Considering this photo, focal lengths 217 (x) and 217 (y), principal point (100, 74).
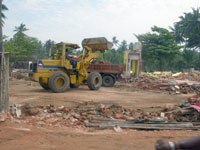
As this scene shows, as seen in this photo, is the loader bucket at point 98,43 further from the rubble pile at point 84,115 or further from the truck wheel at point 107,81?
the rubble pile at point 84,115

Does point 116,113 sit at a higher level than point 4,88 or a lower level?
lower

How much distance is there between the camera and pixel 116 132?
5637 mm

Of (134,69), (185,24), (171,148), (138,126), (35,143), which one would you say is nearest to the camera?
(171,148)

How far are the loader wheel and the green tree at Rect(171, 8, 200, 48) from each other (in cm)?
3182

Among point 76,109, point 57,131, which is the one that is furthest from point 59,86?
point 57,131

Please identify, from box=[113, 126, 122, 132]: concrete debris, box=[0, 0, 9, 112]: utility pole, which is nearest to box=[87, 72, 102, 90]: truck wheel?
box=[0, 0, 9, 112]: utility pole

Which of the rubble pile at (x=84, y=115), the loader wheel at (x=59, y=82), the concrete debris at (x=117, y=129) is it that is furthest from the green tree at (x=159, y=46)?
the concrete debris at (x=117, y=129)

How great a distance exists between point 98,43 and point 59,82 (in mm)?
3743

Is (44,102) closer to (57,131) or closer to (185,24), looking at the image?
(57,131)

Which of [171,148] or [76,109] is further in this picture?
[76,109]

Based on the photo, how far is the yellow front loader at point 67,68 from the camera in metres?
11.4

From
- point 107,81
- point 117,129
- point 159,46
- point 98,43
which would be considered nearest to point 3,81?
point 117,129

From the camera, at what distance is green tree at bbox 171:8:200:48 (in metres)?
36.8

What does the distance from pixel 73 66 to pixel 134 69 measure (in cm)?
1131
